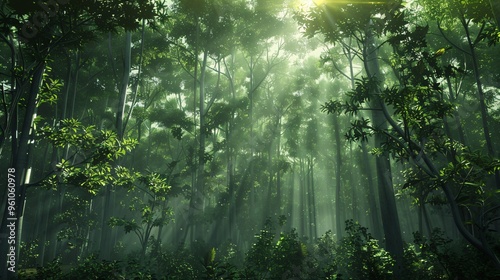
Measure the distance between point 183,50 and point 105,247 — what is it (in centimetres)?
1114

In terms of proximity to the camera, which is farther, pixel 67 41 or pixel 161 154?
pixel 161 154

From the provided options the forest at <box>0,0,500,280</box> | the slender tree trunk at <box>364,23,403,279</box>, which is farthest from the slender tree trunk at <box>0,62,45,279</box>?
the slender tree trunk at <box>364,23,403,279</box>

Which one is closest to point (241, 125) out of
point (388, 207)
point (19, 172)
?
point (388, 207)

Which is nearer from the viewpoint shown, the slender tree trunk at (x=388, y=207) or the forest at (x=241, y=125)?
the forest at (x=241, y=125)

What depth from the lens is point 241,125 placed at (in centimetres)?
2291

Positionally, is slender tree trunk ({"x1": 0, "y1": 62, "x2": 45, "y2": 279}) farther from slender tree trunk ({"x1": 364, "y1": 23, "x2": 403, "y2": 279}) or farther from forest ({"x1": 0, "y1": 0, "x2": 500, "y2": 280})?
slender tree trunk ({"x1": 364, "y1": 23, "x2": 403, "y2": 279})

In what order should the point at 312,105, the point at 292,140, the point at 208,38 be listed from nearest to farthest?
the point at 208,38 → the point at 292,140 → the point at 312,105

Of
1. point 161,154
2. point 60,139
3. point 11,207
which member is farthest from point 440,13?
point 161,154

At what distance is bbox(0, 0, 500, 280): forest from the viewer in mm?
5332

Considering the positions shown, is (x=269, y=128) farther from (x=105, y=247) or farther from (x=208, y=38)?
(x=105, y=247)

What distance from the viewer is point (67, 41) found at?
567cm

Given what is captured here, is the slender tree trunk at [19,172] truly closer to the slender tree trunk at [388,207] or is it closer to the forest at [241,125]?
the forest at [241,125]

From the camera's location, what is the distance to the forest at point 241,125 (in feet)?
17.5

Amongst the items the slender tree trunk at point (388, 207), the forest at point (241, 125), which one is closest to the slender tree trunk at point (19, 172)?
the forest at point (241, 125)
